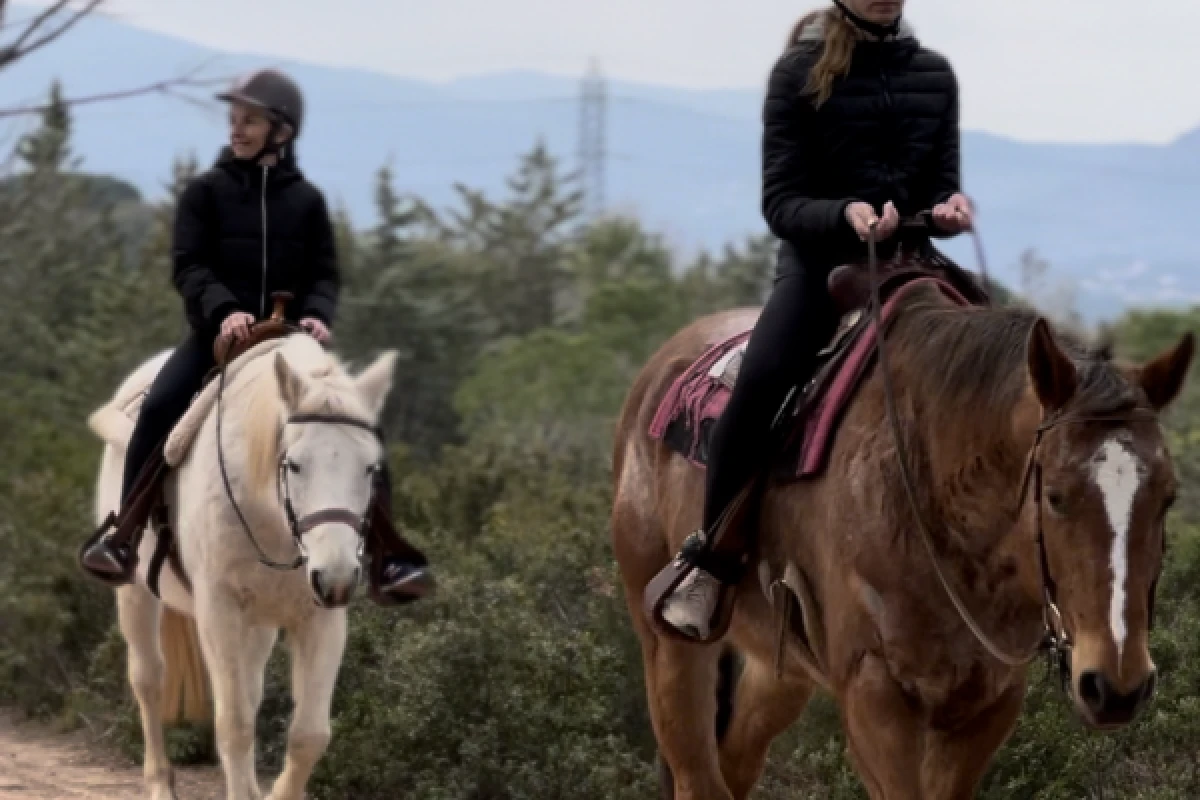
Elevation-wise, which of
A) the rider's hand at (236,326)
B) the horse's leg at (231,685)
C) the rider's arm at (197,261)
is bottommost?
the horse's leg at (231,685)

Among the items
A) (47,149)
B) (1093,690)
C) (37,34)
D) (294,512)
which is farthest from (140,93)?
(47,149)

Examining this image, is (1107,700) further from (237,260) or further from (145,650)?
(145,650)

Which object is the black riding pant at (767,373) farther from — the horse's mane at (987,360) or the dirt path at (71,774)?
the dirt path at (71,774)

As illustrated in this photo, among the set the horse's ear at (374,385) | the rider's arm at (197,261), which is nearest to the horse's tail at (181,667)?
the rider's arm at (197,261)

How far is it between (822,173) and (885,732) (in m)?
1.69

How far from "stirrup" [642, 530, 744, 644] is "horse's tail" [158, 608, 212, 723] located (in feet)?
11.4

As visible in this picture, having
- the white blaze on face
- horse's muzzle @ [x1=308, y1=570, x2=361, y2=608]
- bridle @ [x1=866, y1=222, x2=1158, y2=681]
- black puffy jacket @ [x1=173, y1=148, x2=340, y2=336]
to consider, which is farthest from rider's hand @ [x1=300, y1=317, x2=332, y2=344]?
the white blaze on face

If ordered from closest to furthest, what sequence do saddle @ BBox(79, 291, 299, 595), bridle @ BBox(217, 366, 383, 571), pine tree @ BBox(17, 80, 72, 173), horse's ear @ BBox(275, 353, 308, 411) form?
1. bridle @ BBox(217, 366, 383, 571)
2. horse's ear @ BBox(275, 353, 308, 411)
3. saddle @ BBox(79, 291, 299, 595)
4. pine tree @ BBox(17, 80, 72, 173)

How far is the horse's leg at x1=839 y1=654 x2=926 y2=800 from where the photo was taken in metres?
4.68

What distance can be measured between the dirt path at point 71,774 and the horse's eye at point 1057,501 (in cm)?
575

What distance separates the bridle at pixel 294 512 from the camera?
A: 21.9 ft

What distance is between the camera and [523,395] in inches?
1257

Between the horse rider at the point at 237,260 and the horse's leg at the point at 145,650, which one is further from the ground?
the horse rider at the point at 237,260

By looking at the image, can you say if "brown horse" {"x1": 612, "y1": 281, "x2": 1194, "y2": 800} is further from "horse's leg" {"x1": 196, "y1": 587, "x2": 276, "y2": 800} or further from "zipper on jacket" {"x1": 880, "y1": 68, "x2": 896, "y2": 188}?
"horse's leg" {"x1": 196, "y1": 587, "x2": 276, "y2": 800}
